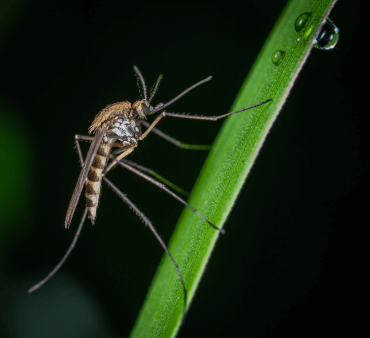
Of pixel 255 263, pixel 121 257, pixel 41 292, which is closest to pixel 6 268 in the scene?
pixel 41 292

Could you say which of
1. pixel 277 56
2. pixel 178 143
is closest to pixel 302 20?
pixel 277 56

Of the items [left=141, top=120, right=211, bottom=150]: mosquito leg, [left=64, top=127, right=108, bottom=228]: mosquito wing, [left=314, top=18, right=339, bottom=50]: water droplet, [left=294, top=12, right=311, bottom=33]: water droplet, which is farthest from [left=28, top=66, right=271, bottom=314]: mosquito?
[left=294, top=12, right=311, bottom=33]: water droplet

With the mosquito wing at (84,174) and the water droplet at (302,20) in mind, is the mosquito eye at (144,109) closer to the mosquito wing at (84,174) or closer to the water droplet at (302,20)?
the mosquito wing at (84,174)

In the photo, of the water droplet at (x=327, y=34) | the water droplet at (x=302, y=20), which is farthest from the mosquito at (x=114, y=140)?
the water droplet at (x=302, y=20)

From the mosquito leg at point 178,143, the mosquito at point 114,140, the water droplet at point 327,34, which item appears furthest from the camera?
the mosquito leg at point 178,143

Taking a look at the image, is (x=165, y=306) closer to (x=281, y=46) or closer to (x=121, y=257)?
(x=281, y=46)

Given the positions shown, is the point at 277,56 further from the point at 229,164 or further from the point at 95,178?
the point at 95,178

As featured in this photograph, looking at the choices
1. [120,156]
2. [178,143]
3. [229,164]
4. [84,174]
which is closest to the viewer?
[229,164]
